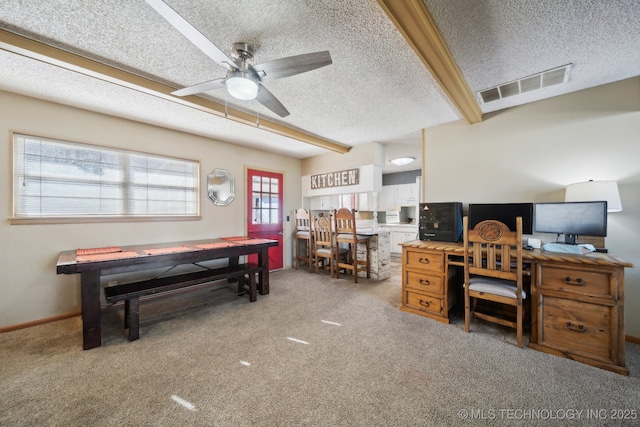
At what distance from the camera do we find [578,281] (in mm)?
1916

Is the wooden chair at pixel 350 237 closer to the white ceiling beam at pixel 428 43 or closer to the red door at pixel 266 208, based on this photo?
the red door at pixel 266 208

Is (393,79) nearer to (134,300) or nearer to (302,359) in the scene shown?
(302,359)

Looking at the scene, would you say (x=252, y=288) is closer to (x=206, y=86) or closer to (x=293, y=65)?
(x=206, y=86)

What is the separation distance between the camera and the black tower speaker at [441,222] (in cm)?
285

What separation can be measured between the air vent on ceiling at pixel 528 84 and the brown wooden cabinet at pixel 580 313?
1.73 meters

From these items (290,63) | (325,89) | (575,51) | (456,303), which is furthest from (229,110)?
(456,303)

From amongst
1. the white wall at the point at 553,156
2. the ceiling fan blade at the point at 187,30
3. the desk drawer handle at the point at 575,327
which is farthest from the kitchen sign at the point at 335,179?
the desk drawer handle at the point at 575,327

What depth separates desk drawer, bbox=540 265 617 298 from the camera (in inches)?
71.7

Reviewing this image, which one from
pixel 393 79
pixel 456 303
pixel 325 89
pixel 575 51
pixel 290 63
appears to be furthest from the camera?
pixel 456 303

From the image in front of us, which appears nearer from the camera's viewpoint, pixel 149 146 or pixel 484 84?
pixel 484 84

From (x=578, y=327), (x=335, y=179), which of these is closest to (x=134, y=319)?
(x=335, y=179)

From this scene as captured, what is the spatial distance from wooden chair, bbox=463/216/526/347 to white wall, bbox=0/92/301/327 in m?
3.84

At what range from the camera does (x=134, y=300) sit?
230cm

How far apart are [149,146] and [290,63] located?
2.86m
